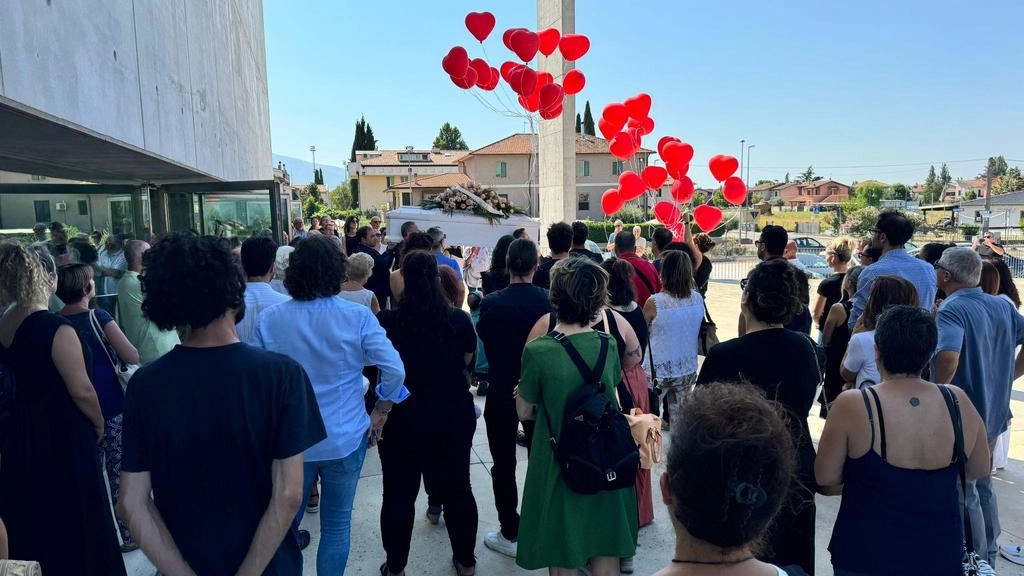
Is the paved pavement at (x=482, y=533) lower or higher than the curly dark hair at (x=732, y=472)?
lower

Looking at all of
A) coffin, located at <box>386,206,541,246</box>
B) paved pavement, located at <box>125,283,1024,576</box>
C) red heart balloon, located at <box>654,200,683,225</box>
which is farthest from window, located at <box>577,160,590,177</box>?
paved pavement, located at <box>125,283,1024,576</box>

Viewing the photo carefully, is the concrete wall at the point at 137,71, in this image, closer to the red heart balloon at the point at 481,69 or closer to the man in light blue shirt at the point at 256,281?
the man in light blue shirt at the point at 256,281

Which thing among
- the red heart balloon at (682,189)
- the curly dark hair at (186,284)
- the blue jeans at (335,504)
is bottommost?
the blue jeans at (335,504)

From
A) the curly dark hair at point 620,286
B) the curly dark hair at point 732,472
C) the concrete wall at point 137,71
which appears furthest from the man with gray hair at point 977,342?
the concrete wall at point 137,71

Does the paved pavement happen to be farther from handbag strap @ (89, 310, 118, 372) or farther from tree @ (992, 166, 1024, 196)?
tree @ (992, 166, 1024, 196)

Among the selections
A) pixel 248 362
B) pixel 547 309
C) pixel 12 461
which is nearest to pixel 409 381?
pixel 547 309

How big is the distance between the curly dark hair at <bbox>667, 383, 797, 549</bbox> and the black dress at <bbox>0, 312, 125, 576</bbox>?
248cm

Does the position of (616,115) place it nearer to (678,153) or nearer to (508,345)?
(678,153)

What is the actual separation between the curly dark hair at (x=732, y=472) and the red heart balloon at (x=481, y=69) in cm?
990

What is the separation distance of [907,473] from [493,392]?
200 centimetres

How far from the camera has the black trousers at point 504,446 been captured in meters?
3.44

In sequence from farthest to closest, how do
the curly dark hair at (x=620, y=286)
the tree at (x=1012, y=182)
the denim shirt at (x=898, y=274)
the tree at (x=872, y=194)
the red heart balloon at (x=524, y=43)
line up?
the tree at (x=1012, y=182), the tree at (x=872, y=194), the red heart balloon at (x=524, y=43), the denim shirt at (x=898, y=274), the curly dark hair at (x=620, y=286)

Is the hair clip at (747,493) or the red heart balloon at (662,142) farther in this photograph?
the red heart balloon at (662,142)

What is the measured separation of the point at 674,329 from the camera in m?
4.32
